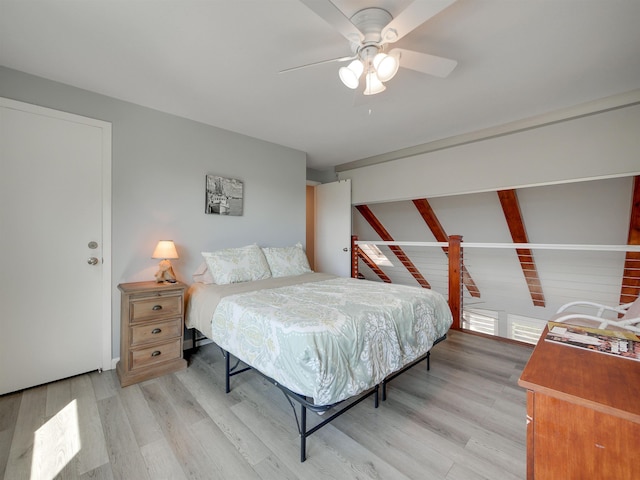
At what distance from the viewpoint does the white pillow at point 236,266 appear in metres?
2.76

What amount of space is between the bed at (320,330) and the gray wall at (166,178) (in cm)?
64

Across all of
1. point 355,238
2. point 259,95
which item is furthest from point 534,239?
point 259,95

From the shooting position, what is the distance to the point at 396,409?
192 centimetres

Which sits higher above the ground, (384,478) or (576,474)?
(576,474)

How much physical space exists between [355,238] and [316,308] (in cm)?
273

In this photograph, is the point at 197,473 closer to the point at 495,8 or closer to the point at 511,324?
the point at 495,8

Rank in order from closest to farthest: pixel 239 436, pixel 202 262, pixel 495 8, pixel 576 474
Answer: pixel 576 474 < pixel 495 8 < pixel 239 436 < pixel 202 262

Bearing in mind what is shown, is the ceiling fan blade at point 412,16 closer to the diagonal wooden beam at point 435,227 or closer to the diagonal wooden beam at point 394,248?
the diagonal wooden beam at point 435,227

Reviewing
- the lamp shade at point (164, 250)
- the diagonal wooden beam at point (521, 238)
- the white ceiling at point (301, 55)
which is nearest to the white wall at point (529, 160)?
the white ceiling at point (301, 55)

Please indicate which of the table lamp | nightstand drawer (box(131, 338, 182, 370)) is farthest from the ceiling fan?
nightstand drawer (box(131, 338, 182, 370))

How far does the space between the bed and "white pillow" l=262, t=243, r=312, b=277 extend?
1.55ft

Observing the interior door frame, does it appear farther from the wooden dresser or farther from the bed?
the wooden dresser

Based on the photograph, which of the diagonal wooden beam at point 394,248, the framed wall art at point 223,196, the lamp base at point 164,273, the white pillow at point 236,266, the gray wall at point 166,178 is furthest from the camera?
the diagonal wooden beam at point 394,248

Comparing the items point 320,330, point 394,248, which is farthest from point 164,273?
point 394,248
